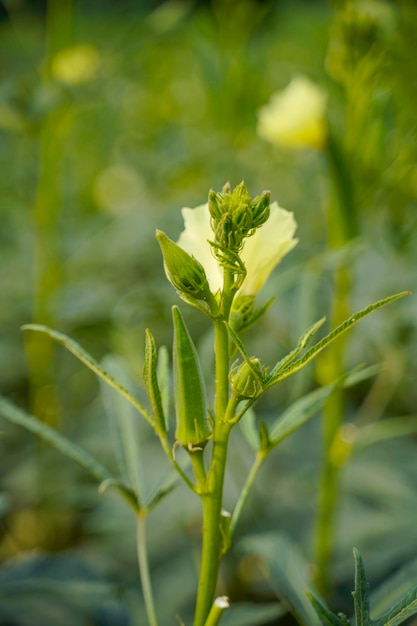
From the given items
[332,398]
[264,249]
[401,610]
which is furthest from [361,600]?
[332,398]

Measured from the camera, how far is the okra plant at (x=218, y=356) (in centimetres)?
42

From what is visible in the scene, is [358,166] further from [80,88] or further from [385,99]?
[80,88]

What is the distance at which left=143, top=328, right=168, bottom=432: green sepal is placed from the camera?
424 millimetres

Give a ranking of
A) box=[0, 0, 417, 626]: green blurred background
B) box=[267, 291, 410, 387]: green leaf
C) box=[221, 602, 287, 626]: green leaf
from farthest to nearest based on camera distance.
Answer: box=[0, 0, 417, 626]: green blurred background → box=[221, 602, 287, 626]: green leaf → box=[267, 291, 410, 387]: green leaf

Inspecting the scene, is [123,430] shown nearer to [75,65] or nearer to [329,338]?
[329,338]

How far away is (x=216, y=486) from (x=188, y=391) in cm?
7

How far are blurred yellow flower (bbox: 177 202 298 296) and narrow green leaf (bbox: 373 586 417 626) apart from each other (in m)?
0.23

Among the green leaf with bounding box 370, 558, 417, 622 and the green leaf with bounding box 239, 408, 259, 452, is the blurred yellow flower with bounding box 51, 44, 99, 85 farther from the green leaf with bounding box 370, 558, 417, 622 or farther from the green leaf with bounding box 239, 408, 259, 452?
the green leaf with bounding box 370, 558, 417, 622

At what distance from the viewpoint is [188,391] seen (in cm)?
45

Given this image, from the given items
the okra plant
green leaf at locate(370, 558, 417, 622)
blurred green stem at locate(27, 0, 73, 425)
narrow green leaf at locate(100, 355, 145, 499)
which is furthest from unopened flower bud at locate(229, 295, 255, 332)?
blurred green stem at locate(27, 0, 73, 425)

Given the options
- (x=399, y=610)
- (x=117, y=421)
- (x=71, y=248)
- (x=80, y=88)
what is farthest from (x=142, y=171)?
(x=399, y=610)

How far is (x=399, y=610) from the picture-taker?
44cm

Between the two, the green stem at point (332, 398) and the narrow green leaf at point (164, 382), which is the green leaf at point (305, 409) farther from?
the green stem at point (332, 398)

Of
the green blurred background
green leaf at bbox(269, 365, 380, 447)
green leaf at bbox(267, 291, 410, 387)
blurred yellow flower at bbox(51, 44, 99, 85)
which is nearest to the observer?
green leaf at bbox(267, 291, 410, 387)
